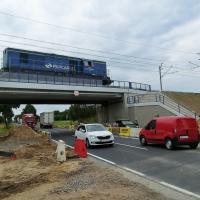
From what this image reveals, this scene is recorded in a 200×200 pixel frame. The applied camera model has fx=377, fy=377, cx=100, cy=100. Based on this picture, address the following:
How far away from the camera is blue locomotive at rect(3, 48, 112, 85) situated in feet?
153

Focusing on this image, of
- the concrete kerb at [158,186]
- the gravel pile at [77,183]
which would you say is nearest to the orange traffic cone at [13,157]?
the concrete kerb at [158,186]

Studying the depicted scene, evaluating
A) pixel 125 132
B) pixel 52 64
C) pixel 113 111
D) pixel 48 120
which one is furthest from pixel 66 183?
pixel 48 120

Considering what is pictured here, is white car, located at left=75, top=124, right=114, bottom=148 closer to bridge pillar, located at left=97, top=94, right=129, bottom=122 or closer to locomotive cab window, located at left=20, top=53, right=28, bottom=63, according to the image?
locomotive cab window, located at left=20, top=53, right=28, bottom=63

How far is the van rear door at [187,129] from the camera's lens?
20.9 metres

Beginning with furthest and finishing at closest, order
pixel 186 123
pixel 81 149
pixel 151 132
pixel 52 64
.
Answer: pixel 52 64
pixel 151 132
pixel 186 123
pixel 81 149

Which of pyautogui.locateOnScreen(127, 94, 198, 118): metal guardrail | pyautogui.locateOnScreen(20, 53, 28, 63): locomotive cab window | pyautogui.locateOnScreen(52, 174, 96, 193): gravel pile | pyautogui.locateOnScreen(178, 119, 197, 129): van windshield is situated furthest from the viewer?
pyautogui.locateOnScreen(127, 94, 198, 118): metal guardrail

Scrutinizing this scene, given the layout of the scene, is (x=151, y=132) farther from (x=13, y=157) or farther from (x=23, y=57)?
(x=23, y=57)

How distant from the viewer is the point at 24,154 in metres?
20.3

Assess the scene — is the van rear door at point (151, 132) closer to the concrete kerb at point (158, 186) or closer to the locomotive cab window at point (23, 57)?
the concrete kerb at point (158, 186)

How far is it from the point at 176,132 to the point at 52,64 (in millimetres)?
33244

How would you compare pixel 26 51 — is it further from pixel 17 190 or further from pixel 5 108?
pixel 17 190

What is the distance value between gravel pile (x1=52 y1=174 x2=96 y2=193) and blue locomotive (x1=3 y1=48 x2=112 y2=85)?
119 ft

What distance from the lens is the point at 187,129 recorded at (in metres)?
21.1

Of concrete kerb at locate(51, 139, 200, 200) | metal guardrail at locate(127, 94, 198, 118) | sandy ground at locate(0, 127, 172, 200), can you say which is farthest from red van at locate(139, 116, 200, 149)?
metal guardrail at locate(127, 94, 198, 118)
